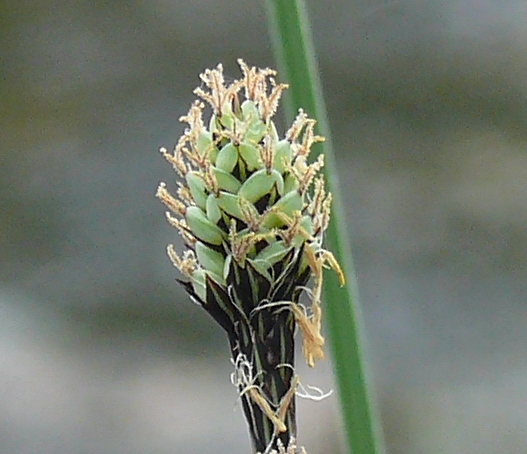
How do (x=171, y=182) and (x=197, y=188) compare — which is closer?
(x=197, y=188)

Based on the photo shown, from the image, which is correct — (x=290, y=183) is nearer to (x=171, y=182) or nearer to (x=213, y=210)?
(x=213, y=210)

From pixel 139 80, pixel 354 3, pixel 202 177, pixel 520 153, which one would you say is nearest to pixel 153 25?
pixel 139 80

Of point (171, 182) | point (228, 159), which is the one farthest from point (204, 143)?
point (171, 182)

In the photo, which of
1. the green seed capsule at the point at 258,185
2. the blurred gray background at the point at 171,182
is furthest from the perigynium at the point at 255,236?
→ the blurred gray background at the point at 171,182

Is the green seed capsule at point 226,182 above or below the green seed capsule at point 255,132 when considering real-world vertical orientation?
below

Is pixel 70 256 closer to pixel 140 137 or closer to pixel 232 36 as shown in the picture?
pixel 140 137

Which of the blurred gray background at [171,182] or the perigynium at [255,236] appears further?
the blurred gray background at [171,182]

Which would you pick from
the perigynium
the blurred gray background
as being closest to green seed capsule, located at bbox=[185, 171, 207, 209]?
the perigynium

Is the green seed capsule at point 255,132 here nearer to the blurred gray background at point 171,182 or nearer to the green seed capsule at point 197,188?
the green seed capsule at point 197,188
